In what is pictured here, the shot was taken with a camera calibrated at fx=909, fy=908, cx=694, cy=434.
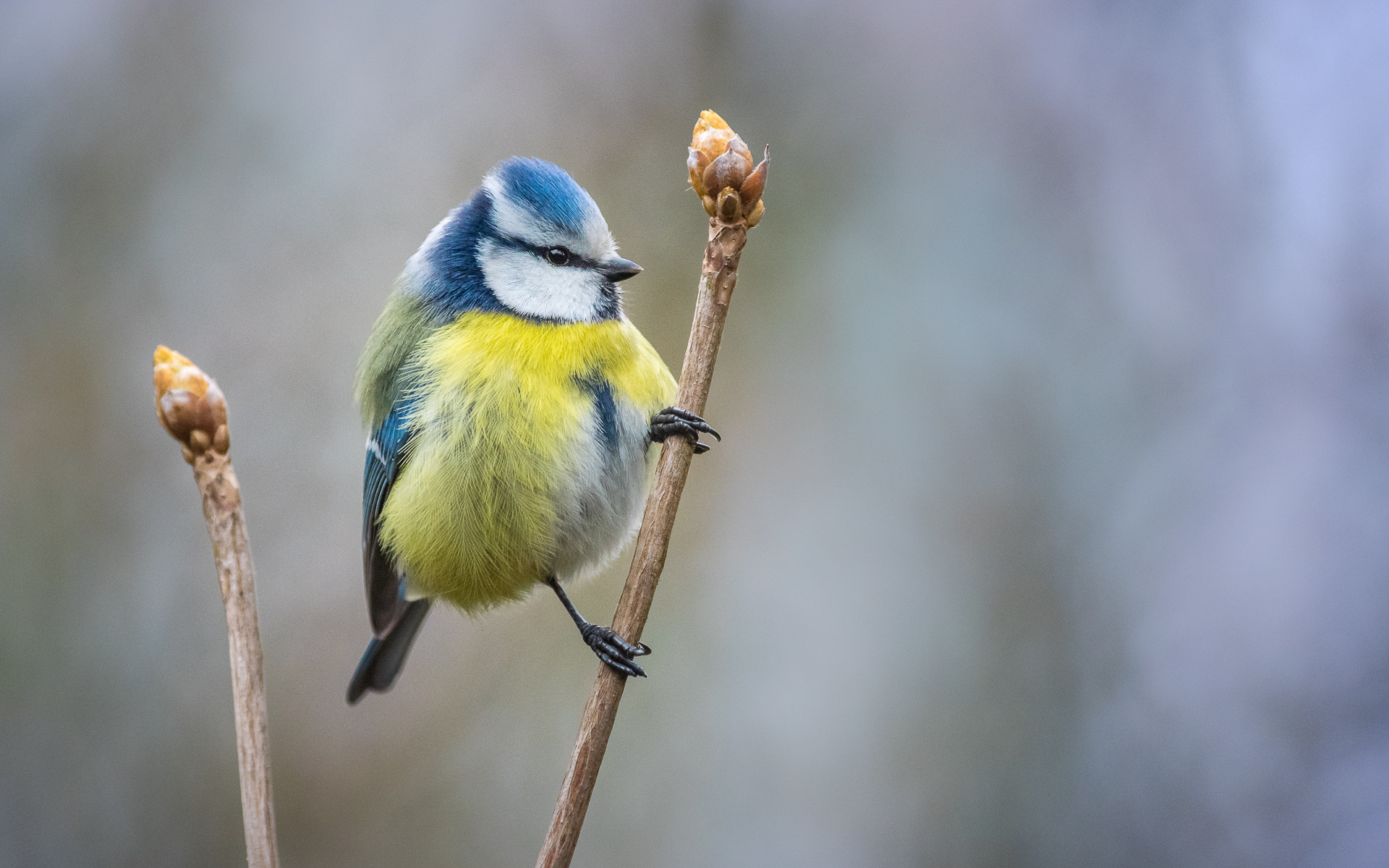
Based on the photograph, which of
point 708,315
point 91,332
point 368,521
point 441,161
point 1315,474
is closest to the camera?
point 708,315

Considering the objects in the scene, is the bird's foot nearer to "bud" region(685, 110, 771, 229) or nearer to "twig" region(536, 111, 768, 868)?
"twig" region(536, 111, 768, 868)

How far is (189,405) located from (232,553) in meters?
0.12

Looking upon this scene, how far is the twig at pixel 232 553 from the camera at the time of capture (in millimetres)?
662

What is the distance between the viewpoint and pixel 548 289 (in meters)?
1.14

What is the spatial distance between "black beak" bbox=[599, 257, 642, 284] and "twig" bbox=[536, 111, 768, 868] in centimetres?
27

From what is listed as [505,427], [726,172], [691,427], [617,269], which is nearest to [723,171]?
[726,172]

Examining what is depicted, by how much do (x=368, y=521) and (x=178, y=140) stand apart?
1.11 m

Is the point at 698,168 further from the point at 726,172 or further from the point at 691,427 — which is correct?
the point at 691,427

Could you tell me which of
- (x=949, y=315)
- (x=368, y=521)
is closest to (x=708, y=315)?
(x=368, y=521)

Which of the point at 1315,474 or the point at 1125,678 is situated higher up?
the point at 1315,474

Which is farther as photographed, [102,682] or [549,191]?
[102,682]

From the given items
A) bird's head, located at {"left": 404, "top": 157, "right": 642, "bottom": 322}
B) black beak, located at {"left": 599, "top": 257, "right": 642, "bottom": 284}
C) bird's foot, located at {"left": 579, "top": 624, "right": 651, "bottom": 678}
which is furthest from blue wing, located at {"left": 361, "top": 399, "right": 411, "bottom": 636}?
bird's foot, located at {"left": 579, "top": 624, "right": 651, "bottom": 678}

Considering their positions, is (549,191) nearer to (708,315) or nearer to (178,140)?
(708,315)

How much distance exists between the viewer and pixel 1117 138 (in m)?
1.86
